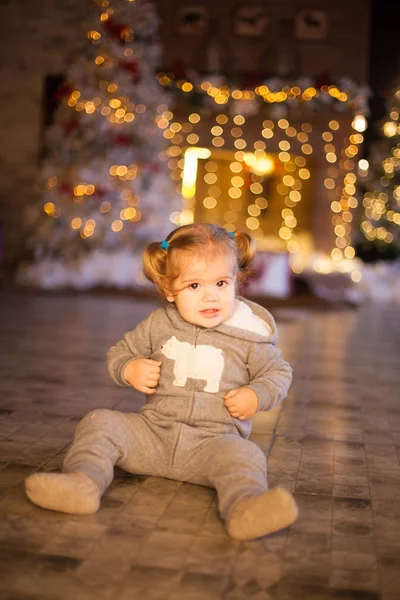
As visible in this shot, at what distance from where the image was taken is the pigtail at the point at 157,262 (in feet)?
7.68

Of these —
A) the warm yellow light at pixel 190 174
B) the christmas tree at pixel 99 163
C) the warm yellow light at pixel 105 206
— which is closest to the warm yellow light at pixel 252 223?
the warm yellow light at pixel 190 174

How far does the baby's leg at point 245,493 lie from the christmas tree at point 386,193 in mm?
7691

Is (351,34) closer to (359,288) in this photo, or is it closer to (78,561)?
(359,288)

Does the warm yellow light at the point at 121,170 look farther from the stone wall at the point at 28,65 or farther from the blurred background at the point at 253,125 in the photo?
the stone wall at the point at 28,65

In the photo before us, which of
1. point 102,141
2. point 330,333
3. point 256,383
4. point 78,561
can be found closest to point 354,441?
point 256,383

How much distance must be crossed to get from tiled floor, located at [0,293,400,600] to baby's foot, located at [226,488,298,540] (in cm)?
3

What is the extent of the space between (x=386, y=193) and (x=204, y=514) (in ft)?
26.2

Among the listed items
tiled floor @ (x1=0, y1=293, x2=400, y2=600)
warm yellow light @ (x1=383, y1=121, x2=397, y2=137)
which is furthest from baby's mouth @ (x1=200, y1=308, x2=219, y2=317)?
warm yellow light @ (x1=383, y1=121, x2=397, y2=137)

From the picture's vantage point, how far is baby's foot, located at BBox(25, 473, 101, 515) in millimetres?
1978

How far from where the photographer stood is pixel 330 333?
235 inches

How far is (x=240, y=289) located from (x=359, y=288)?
660 cm

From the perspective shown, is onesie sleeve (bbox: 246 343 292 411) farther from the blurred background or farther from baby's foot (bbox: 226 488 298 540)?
the blurred background

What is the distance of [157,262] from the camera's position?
2350 millimetres

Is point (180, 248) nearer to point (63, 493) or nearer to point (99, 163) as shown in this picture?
point (63, 493)
